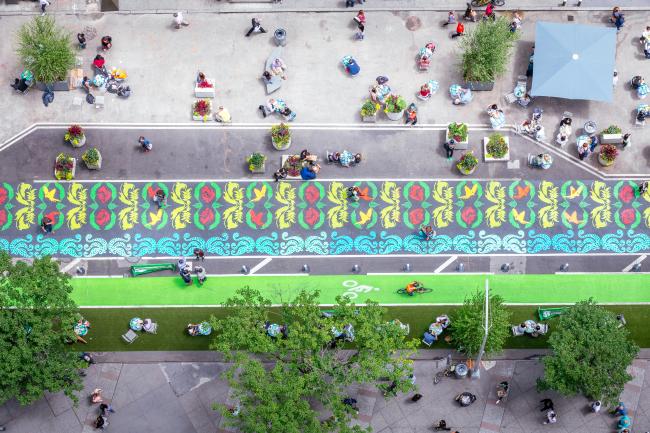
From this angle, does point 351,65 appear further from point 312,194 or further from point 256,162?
point 256,162

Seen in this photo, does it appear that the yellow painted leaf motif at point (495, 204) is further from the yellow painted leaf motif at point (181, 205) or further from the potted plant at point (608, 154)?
the yellow painted leaf motif at point (181, 205)

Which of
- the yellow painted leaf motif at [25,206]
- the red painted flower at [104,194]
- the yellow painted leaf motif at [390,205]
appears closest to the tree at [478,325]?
the yellow painted leaf motif at [390,205]

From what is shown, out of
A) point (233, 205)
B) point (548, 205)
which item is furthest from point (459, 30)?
point (233, 205)

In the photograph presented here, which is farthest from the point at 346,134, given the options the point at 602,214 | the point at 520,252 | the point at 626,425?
the point at 626,425

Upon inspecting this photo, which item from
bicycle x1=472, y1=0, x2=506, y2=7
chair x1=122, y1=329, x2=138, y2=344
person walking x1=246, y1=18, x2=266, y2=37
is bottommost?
chair x1=122, y1=329, x2=138, y2=344

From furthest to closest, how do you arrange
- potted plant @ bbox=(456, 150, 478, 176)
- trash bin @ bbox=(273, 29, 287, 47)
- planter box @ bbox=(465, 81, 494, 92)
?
1. trash bin @ bbox=(273, 29, 287, 47)
2. planter box @ bbox=(465, 81, 494, 92)
3. potted plant @ bbox=(456, 150, 478, 176)

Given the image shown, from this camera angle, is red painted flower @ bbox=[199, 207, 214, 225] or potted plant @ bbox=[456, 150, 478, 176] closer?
potted plant @ bbox=[456, 150, 478, 176]

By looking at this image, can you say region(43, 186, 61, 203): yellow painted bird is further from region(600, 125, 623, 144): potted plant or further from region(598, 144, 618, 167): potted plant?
region(600, 125, 623, 144): potted plant

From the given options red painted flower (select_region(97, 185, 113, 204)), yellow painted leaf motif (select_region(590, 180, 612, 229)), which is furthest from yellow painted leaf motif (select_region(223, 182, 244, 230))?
yellow painted leaf motif (select_region(590, 180, 612, 229))
